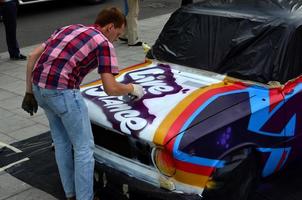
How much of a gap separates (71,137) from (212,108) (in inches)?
42.4

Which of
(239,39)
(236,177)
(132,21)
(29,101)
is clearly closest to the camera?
(236,177)

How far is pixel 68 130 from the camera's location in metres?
3.75

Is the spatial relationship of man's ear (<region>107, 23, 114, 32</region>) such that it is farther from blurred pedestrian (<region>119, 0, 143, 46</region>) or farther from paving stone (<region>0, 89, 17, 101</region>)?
blurred pedestrian (<region>119, 0, 143, 46</region>)

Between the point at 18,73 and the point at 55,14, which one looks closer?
the point at 18,73

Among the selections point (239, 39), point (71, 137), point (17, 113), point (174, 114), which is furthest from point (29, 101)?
point (17, 113)

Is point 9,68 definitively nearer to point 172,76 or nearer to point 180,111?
point 172,76

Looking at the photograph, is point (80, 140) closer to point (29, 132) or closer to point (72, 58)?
point (72, 58)

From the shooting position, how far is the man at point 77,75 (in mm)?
3578

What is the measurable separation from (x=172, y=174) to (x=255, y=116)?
794 millimetres

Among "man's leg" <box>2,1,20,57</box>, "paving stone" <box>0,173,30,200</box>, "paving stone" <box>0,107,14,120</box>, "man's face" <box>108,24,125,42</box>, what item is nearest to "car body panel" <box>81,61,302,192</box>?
"man's face" <box>108,24,125,42</box>

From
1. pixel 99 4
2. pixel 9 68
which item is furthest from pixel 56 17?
pixel 9 68

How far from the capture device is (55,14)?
13.0 metres

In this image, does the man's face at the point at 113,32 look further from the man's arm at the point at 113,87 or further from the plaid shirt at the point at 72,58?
the man's arm at the point at 113,87

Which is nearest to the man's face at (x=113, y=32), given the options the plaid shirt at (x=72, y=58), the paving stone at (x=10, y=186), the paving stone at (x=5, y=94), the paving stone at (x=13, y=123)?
the plaid shirt at (x=72, y=58)
